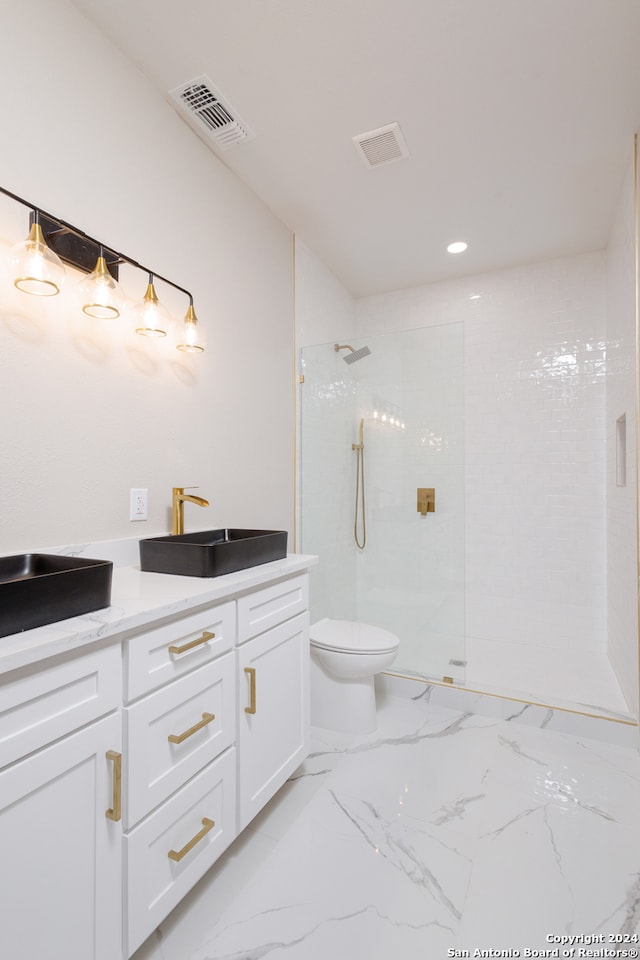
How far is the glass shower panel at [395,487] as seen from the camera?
2682mm

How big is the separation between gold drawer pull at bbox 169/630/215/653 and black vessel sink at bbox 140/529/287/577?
8.2 inches

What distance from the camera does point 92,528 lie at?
155cm

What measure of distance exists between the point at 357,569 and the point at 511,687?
105 cm

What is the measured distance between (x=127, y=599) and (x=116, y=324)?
96 cm

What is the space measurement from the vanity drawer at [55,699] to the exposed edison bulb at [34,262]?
3.14 ft

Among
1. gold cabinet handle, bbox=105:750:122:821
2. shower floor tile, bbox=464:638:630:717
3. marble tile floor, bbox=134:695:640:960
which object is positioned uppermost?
gold cabinet handle, bbox=105:750:122:821

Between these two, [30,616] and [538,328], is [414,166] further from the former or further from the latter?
[30,616]

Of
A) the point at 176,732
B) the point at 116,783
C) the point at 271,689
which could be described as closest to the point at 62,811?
the point at 116,783

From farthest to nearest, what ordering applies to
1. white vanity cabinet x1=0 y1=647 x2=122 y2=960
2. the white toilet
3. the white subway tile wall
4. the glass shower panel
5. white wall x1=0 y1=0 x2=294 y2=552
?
the white subway tile wall
the glass shower panel
the white toilet
white wall x1=0 y1=0 x2=294 y2=552
white vanity cabinet x1=0 y1=647 x2=122 y2=960

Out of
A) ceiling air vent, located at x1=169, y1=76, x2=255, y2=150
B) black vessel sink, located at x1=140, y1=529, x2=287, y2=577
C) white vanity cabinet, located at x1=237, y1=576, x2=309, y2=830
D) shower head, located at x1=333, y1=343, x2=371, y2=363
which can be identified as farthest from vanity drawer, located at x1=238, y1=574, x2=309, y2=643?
ceiling air vent, located at x1=169, y1=76, x2=255, y2=150

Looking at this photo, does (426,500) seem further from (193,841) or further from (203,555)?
(193,841)

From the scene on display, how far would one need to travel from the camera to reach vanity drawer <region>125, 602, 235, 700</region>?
1.10 metres

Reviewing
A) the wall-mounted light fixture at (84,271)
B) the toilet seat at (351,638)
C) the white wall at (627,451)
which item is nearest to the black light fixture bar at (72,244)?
the wall-mounted light fixture at (84,271)

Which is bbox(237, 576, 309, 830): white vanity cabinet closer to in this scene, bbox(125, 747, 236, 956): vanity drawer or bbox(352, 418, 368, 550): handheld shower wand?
bbox(125, 747, 236, 956): vanity drawer
